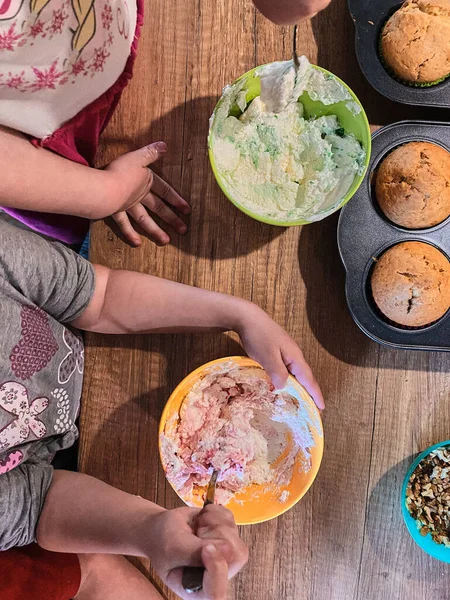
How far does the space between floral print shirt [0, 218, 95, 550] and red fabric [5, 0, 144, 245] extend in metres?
0.07

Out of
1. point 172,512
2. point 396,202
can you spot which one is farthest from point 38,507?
point 396,202

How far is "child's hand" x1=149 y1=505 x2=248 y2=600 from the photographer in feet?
1.85

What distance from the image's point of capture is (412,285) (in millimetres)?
772

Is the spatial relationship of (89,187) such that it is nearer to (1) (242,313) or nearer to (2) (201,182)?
(2) (201,182)

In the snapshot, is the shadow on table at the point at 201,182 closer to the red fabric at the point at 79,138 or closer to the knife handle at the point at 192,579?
the red fabric at the point at 79,138

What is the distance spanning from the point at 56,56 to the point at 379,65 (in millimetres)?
498

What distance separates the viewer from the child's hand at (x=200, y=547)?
56 cm

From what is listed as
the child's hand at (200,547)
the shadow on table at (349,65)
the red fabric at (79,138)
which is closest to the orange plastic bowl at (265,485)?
the child's hand at (200,547)

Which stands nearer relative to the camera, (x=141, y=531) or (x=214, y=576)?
(x=214, y=576)

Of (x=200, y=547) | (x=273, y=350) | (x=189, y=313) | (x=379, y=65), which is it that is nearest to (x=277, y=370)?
(x=273, y=350)

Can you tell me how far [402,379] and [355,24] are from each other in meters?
0.59

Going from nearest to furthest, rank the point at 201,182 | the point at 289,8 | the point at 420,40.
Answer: the point at 289,8, the point at 420,40, the point at 201,182

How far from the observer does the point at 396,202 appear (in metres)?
0.78

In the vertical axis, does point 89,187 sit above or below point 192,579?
above
